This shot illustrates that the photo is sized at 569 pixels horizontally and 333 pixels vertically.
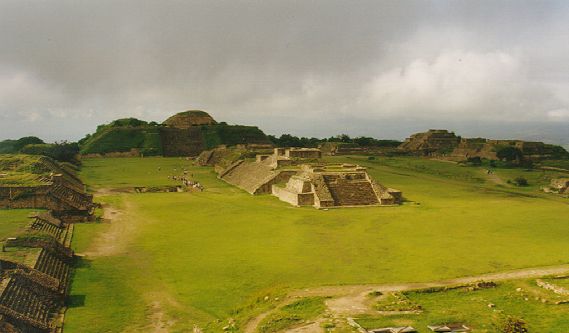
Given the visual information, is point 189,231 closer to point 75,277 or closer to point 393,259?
point 75,277

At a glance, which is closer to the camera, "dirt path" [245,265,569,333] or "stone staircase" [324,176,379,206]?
"dirt path" [245,265,569,333]

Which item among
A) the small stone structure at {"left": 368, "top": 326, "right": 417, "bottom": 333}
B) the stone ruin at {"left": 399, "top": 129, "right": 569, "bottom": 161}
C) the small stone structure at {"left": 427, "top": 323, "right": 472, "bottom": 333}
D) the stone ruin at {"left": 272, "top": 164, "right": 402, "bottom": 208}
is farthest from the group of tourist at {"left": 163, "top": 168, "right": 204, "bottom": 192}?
the stone ruin at {"left": 399, "top": 129, "right": 569, "bottom": 161}

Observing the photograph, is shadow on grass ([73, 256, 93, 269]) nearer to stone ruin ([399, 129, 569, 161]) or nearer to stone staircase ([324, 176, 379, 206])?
stone staircase ([324, 176, 379, 206])

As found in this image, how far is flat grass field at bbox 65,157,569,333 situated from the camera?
49.5 ft

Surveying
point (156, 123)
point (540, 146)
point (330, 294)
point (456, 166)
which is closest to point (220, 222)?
point (330, 294)

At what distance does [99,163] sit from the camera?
216 ft

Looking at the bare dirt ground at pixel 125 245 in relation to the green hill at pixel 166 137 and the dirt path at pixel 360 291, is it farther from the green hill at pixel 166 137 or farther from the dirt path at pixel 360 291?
the green hill at pixel 166 137

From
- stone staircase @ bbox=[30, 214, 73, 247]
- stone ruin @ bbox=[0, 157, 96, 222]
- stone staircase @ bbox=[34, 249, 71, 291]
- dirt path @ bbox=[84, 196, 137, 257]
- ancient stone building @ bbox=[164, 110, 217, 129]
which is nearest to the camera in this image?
stone staircase @ bbox=[34, 249, 71, 291]

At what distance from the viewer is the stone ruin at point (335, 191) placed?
109 feet

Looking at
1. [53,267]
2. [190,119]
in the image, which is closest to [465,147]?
[190,119]

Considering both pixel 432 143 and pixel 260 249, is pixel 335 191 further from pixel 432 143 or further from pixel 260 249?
pixel 432 143

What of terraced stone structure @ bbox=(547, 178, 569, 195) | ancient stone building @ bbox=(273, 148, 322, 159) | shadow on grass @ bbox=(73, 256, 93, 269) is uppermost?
ancient stone building @ bbox=(273, 148, 322, 159)

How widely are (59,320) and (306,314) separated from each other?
668 cm

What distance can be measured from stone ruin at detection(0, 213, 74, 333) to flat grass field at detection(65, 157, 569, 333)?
1.69 ft
